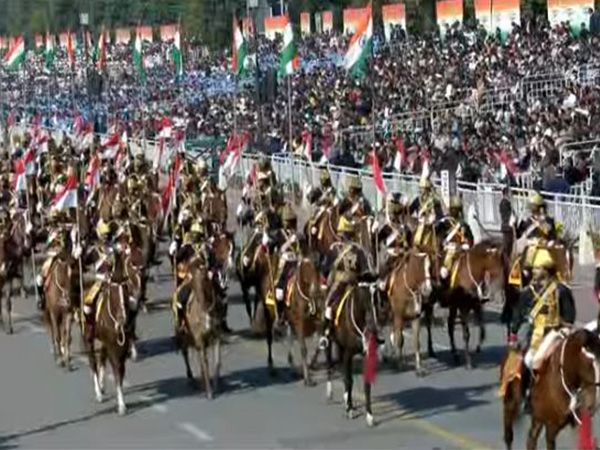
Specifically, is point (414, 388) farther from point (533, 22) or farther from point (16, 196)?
point (533, 22)

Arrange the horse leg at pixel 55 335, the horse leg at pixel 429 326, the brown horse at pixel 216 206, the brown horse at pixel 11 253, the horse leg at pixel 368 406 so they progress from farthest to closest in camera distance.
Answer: the brown horse at pixel 216 206, the brown horse at pixel 11 253, the horse leg at pixel 55 335, the horse leg at pixel 429 326, the horse leg at pixel 368 406

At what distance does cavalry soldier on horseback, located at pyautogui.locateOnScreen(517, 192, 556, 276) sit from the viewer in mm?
24422

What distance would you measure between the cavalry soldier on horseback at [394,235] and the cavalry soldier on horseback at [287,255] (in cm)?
142

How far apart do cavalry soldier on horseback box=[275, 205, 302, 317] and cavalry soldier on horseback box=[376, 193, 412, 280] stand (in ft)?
4.67

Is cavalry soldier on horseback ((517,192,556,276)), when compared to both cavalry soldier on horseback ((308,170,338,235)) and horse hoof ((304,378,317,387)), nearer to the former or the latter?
horse hoof ((304,378,317,387))

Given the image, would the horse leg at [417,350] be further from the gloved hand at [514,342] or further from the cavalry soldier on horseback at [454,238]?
the gloved hand at [514,342]

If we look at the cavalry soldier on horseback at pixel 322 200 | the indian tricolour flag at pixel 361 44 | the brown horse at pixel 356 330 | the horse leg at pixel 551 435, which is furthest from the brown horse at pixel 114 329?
the indian tricolour flag at pixel 361 44

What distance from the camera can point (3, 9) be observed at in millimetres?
144000

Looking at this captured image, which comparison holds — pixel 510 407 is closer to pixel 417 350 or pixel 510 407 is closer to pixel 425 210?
pixel 417 350

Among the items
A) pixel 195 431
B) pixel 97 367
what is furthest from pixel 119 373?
pixel 195 431

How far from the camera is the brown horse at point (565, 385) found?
17.5m

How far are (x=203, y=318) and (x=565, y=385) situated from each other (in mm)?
7499

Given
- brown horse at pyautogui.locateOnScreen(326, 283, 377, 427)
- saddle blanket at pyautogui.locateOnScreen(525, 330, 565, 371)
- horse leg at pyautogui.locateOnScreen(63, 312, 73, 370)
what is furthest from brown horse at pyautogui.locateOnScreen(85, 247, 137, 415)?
saddle blanket at pyautogui.locateOnScreen(525, 330, 565, 371)

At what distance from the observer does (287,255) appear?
26266 millimetres
